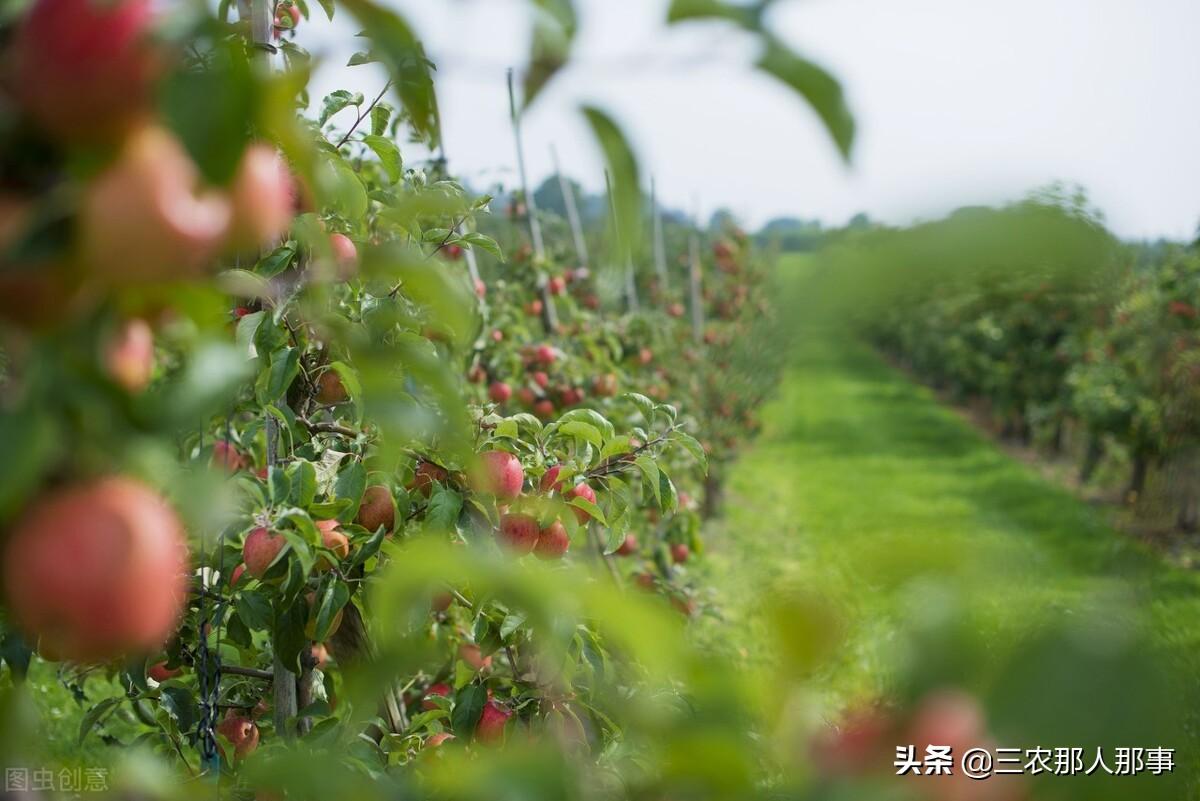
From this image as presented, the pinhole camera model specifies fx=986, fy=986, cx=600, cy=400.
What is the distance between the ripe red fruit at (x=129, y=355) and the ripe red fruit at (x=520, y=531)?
886mm

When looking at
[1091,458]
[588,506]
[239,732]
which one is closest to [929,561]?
[588,506]

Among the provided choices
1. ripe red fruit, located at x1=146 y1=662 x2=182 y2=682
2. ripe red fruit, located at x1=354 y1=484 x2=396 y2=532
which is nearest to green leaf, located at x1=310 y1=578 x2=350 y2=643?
ripe red fruit, located at x1=354 y1=484 x2=396 y2=532

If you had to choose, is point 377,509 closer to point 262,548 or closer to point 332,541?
point 332,541

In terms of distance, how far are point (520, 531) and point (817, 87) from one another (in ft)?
3.09

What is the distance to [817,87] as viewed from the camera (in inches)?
15.8

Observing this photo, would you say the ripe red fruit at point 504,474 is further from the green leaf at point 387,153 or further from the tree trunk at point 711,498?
the tree trunk at point 711,498

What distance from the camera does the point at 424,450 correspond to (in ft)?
4.01

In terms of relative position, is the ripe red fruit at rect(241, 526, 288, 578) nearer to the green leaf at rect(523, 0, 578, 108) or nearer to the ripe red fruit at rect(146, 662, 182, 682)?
the ripe red fruit at rect(146, 662, 182, 682)

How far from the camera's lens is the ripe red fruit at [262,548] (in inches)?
40.2

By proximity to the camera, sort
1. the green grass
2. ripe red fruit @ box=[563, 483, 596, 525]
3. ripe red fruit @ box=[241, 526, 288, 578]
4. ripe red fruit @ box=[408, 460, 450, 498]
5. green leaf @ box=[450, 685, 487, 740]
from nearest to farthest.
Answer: the green grass, ripe red fruit @ box=[241, 526, 288, 578], green leaf @ box=[450, 685, 487, 740], ripe red fruit @ box=[408, 460, 450, 498], ripe red fruit @ box=[563, 483, 596, 525]

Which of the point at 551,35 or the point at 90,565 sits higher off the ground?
the point at 551,35

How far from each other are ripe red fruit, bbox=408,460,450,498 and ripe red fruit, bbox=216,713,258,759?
0.37 metres

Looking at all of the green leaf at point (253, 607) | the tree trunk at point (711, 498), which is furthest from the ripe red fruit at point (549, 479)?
the tree trunk at point (711, 498)

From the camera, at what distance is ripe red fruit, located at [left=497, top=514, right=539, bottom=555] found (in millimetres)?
1269
